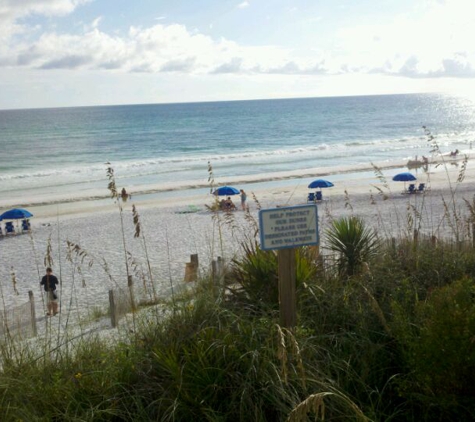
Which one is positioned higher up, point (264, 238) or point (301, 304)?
point (264, 238)

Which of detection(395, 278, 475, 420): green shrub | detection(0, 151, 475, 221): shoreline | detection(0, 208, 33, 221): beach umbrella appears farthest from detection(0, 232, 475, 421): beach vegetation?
detection(0, 151, 475, 221): shoreline

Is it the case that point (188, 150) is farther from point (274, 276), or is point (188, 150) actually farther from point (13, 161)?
point (274, 276)

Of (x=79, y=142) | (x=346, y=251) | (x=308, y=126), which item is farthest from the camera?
(x=308, y=126)

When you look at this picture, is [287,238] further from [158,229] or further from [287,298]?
[158,229]

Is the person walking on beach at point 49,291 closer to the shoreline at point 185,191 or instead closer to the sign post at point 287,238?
the sign post at point 287,238

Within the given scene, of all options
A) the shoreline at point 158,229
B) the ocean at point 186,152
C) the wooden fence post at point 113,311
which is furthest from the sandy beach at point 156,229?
the ocean at point 186,152

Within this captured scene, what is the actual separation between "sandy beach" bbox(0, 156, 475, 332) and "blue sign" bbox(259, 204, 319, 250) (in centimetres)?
118

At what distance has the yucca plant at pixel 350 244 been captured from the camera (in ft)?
22.0

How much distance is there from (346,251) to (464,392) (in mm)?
3346

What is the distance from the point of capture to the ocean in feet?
132

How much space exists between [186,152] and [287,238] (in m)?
59.6

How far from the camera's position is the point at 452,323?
3.60 m

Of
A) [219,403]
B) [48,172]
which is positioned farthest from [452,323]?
[48,172]

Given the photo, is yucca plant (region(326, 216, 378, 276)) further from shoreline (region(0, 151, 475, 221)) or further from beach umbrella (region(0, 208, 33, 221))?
shoreline (region(0, 151, 475, 221))
